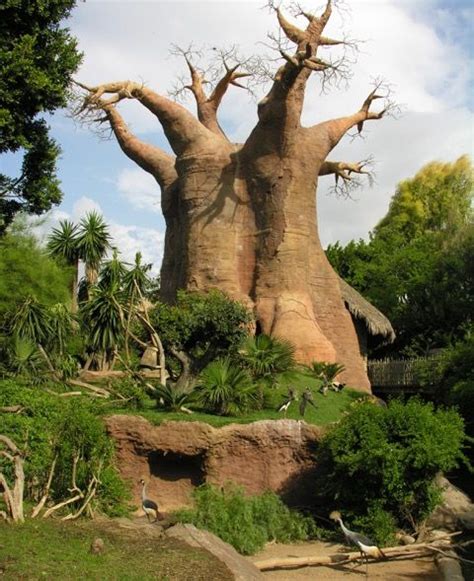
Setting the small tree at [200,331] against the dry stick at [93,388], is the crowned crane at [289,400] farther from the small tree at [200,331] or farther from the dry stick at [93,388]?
the dry stick at [93,388]

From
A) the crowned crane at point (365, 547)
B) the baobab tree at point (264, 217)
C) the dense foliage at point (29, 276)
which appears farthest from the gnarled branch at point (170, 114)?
the crowned crane at point (365, 547)

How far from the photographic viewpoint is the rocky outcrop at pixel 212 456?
13641 millimetres

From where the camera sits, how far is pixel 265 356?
1636 cm

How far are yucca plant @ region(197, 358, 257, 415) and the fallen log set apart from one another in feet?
11.9

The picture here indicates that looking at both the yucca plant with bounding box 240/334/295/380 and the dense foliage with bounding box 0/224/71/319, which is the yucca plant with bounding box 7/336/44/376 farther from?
the dense foliage with bounding box 0/224/71/319

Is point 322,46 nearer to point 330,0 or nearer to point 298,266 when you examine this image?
point 330,0

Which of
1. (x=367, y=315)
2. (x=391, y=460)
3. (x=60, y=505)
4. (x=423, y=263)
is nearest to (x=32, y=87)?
(x=60, y=505)

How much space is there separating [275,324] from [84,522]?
10467 mm

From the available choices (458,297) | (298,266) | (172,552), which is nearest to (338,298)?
(298,266)

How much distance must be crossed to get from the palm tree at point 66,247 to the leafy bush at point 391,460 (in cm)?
1294

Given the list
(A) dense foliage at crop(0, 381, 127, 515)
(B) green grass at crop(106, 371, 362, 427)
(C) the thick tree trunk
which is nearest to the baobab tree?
(C) the thick tree trunk

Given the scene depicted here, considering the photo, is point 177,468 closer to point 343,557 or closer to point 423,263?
point 343,557

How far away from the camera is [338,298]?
74.6ft

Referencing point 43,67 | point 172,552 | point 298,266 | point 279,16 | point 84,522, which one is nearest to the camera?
point 172,552
